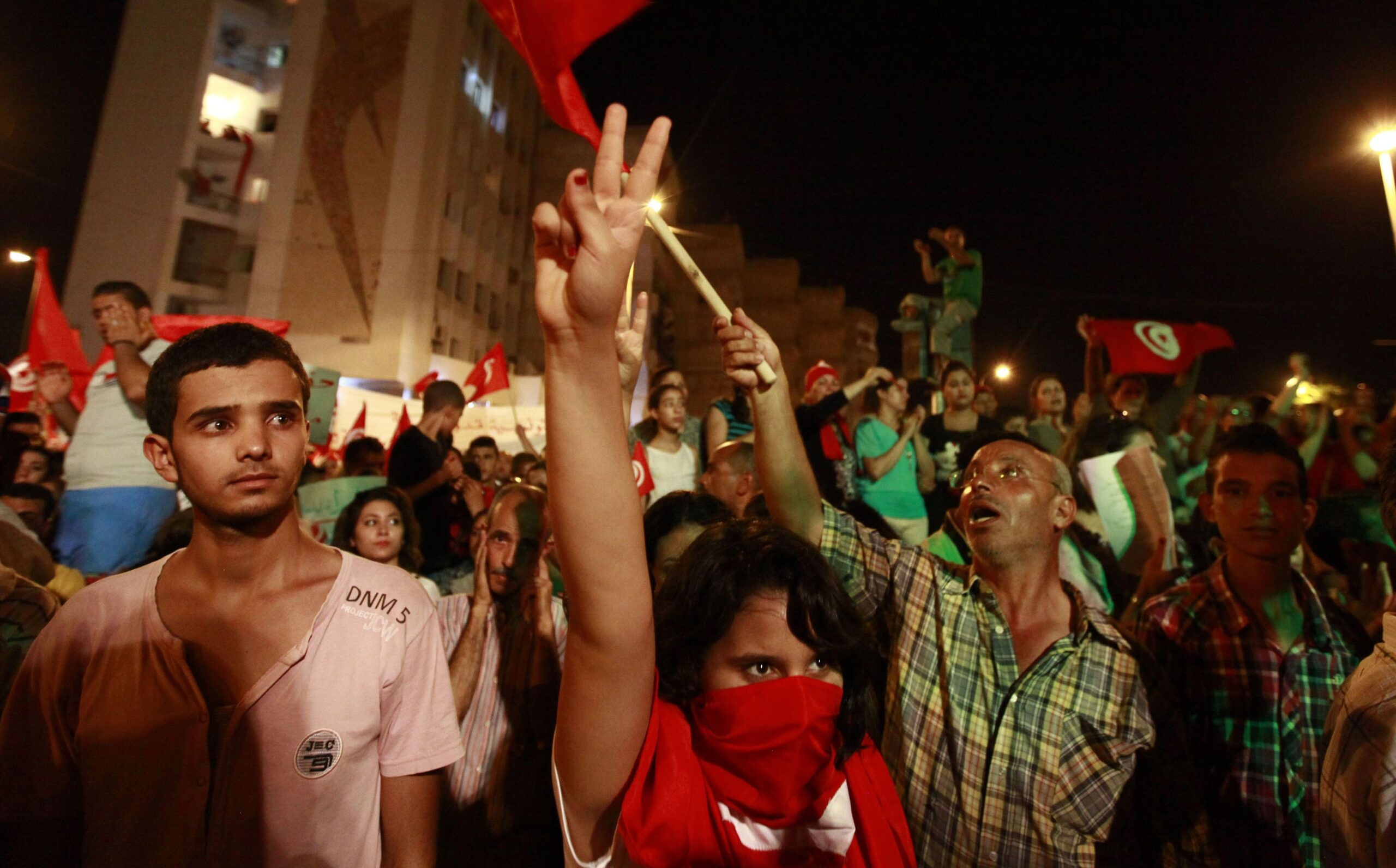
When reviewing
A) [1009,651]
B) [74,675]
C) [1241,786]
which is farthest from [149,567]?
[1241,786]

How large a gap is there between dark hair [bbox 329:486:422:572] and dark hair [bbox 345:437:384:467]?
2171mm

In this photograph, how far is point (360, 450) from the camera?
6.11 meters

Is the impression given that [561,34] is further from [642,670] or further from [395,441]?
[395,441]

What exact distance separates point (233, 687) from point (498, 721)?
1.24m

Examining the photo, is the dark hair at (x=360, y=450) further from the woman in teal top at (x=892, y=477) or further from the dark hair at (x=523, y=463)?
the woman in teal top at (x=892, y=477)

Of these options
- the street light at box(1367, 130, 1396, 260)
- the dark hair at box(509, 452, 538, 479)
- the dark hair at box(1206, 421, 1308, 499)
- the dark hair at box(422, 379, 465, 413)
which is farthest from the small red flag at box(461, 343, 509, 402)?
the street light at box(1367, 130, 1396, 260)

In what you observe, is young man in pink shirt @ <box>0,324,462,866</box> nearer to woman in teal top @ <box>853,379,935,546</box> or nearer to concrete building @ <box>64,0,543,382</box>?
woman in teal top @ <box>853,379,935,546</box>

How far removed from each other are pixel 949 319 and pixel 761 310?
1128 inches

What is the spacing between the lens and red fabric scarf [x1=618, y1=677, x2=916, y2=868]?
1539 mm

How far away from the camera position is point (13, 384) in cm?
711

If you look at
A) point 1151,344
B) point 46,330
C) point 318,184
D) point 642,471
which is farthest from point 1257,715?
point 318,184

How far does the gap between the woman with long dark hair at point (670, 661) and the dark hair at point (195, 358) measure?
3.34 ft

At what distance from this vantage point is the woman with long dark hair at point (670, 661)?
1245 mm

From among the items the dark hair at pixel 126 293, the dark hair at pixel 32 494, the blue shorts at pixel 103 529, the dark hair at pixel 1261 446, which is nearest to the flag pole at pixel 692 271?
the dark hair at pixel 1261 446
